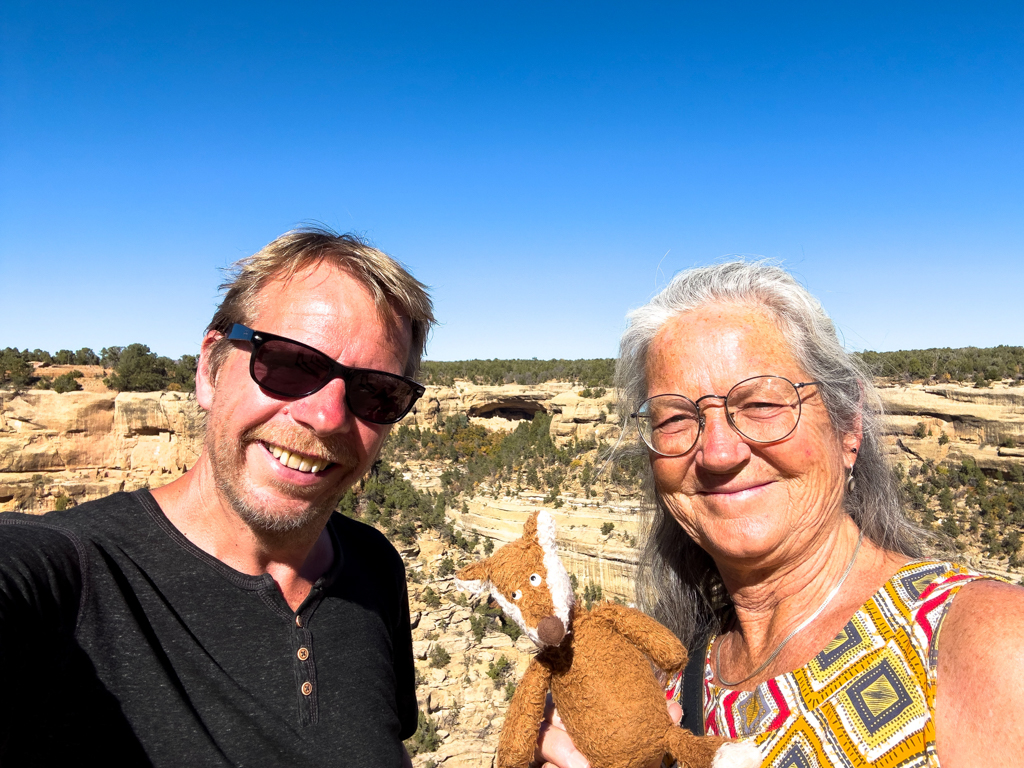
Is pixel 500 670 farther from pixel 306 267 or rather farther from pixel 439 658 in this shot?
pixel 306 267

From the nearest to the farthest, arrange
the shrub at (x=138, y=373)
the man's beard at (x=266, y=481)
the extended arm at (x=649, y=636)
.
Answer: the extended arm at (x=649, y=636)
the man's beard at (x=266, y=481)
the shrub at (x=138, y=373)

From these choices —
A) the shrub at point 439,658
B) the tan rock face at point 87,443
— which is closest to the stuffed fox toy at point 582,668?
the shrub at point 439,658

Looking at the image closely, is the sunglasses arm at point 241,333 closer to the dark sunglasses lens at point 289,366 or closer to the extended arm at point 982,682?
the dark sunglasses lens at point 289,366

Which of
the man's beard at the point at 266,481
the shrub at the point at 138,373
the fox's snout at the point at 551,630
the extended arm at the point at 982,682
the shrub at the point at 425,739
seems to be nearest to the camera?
the extended arm at the point at 982,682

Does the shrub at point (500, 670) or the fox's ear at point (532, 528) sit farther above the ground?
the fox's ear at point (532, 528)

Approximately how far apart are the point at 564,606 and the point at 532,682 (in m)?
0.25

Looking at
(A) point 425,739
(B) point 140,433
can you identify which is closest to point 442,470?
(B) point 140,433

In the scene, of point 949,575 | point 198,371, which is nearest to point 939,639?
point 949,575

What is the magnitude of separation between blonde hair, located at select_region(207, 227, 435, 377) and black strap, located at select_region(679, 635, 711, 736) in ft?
4.84

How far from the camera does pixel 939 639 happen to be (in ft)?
3.99

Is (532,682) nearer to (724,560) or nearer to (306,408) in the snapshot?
(724,560)

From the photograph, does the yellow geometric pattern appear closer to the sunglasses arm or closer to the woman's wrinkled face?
the woman's wrinkled face

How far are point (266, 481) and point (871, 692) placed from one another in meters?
1.65

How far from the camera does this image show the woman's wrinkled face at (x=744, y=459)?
158 centimetres
